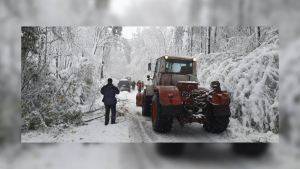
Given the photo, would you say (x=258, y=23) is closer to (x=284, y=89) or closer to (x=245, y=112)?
(x=284, y=89)

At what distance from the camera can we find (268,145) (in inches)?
166

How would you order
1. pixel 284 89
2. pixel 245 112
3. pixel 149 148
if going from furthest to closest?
pixel 245 112 < pixel 149 148 < pixel 284 89

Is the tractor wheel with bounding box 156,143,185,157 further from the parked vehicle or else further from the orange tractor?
the parked vehicle

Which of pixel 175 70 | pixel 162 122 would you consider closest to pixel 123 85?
pixel 175 70

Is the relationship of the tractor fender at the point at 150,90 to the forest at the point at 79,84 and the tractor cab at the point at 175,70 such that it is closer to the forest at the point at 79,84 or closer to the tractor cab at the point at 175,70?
the tractor cab at the point at 175,70

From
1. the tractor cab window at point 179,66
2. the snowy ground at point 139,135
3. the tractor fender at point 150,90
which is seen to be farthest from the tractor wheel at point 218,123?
the tractor fender at point 150,90

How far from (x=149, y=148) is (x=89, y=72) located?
4882mm

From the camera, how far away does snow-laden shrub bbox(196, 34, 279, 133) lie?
5039mm

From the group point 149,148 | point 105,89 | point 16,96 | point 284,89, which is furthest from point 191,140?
point 16,96

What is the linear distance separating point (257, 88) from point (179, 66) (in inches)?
92.4

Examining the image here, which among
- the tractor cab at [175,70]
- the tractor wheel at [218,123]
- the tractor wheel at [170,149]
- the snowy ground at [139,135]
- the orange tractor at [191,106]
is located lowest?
the tractor wheel at [170,149]

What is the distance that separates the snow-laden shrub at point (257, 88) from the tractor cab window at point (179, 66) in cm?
123

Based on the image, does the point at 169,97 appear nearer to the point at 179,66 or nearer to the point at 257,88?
the point at 179,66

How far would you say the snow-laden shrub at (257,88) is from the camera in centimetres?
504
